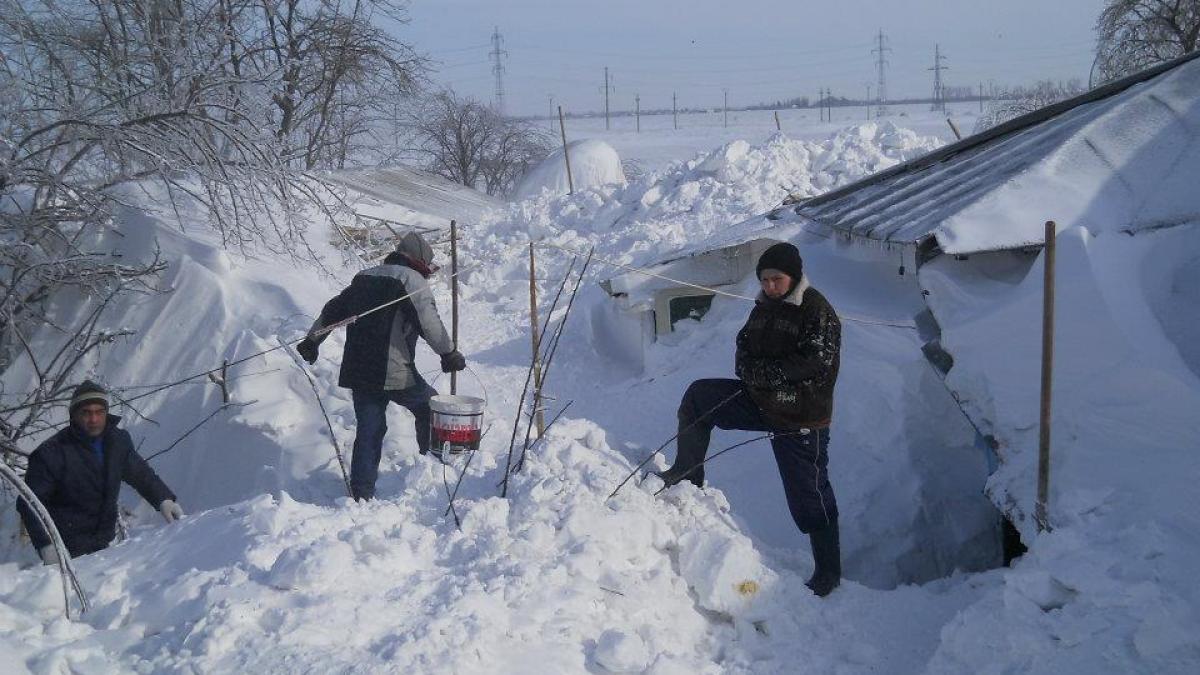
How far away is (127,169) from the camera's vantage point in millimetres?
8539

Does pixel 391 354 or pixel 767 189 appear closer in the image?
pixel 391 354

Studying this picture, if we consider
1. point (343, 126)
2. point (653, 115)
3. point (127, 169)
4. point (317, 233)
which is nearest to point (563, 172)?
point (343, 126)

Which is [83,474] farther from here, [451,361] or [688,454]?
[688,454]

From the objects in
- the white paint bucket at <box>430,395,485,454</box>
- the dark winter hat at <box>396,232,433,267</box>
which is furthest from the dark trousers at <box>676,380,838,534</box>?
the dark winter hat at <box>396,232,433,267</box>

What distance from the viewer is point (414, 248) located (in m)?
6.12

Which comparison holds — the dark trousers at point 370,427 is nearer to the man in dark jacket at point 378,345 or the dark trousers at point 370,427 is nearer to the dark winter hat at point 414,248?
the man in dark jacket at point 378,345

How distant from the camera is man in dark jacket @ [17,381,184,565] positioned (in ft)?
16.2

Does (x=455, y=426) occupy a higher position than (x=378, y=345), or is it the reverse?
(x=378, y=345)

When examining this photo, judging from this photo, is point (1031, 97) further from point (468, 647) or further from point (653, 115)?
point (653, 115)

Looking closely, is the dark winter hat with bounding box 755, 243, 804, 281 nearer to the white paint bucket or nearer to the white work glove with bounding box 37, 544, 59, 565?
the white paint bucket

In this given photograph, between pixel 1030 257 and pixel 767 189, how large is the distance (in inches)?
398

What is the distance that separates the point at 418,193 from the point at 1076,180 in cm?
1691

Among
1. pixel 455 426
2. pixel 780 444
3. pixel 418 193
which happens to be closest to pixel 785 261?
pixel 780 444

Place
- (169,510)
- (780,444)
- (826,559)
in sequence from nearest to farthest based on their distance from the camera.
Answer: (826,559), (780,444), (169,510)
